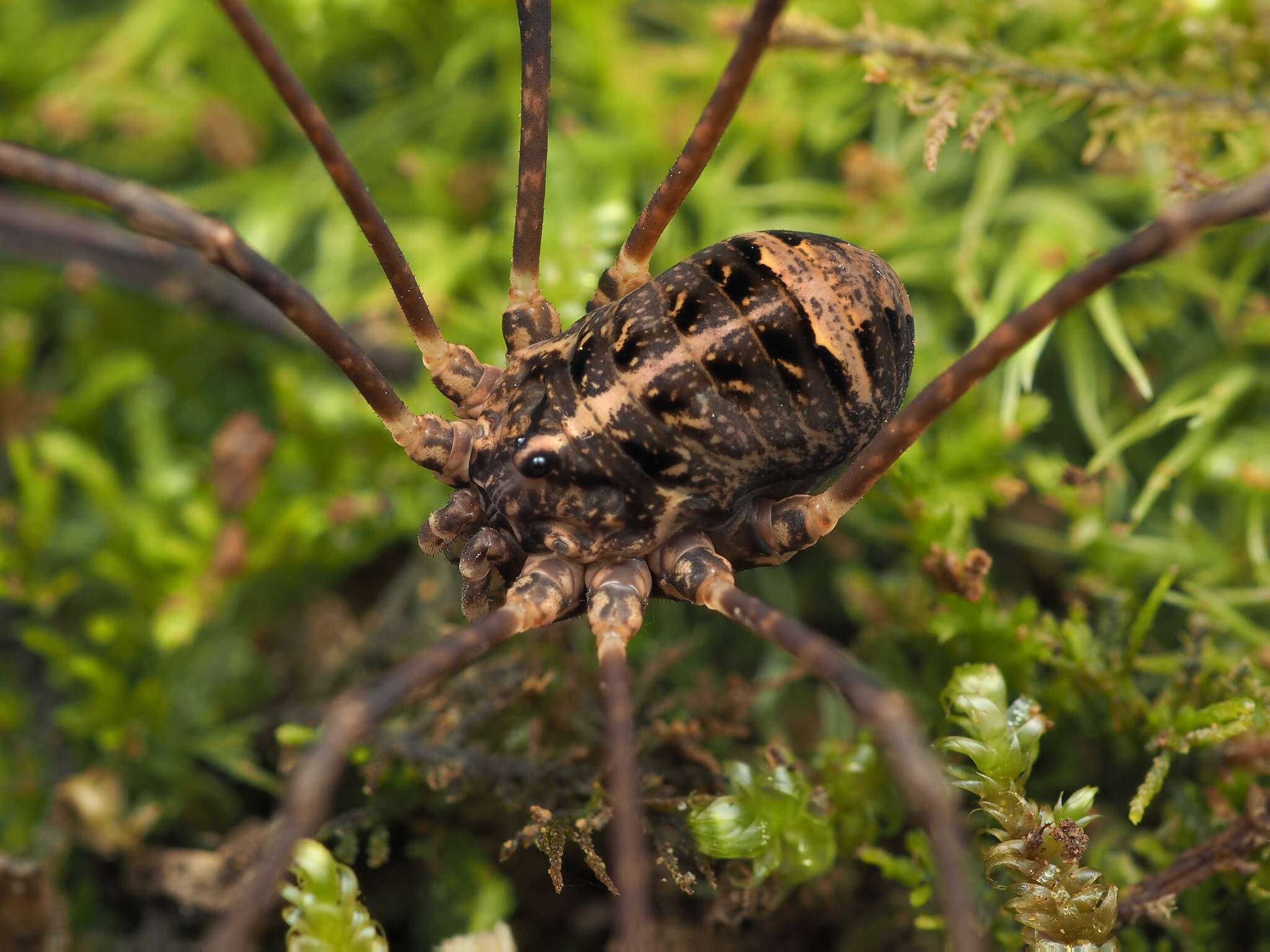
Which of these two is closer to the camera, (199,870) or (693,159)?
(693,159)

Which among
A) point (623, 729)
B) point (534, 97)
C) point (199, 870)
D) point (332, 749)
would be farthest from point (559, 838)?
point (534, 97)

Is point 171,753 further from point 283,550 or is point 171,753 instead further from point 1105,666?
point 1105,666

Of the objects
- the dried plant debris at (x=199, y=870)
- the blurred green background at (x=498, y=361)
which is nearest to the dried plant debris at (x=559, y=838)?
the blurred green background at (x=498, y=361)

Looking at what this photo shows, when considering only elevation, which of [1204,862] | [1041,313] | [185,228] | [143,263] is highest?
[143,263]

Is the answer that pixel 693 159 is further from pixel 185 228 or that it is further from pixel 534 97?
pixel 185 228

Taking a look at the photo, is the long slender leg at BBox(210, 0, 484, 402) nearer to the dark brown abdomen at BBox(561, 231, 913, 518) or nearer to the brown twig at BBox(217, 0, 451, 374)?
the brown twig at BBox(217, 0, 451, 374)

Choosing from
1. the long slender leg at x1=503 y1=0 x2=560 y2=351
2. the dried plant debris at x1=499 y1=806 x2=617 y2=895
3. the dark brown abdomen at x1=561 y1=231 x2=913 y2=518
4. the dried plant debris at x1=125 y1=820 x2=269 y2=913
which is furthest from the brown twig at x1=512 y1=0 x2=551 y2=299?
the dried plant debris at x1=125 y1=820 x2=269 y2=913

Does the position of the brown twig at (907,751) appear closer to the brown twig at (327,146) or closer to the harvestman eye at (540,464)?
the harvestman eye at (540,464)
